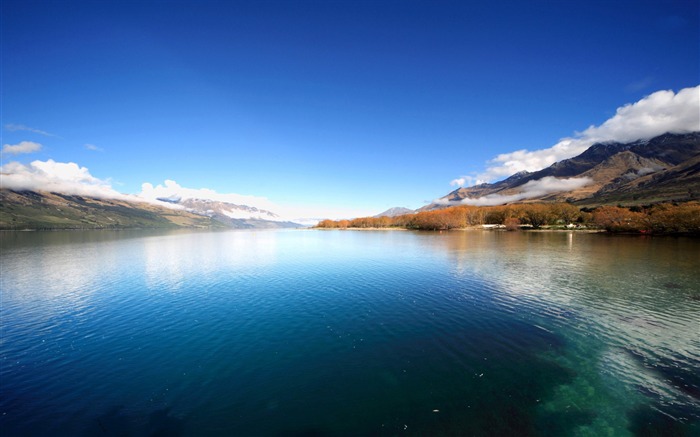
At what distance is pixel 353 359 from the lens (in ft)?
66.4

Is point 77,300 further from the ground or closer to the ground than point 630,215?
closer to the ground

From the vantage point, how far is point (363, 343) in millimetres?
22766

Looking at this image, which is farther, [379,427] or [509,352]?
[509,352]

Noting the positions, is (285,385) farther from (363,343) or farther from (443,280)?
(443,280)

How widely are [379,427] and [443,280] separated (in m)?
33.3

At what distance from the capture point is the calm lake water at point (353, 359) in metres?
14.2

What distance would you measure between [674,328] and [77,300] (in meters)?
61.5

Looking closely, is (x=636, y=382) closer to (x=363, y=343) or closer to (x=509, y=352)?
(x=509, y=352)

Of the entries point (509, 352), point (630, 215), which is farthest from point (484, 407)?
point (630, 215)

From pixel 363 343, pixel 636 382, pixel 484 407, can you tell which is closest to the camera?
pixel 484 407

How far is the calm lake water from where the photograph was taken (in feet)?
46.5

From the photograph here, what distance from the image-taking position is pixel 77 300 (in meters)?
34.5

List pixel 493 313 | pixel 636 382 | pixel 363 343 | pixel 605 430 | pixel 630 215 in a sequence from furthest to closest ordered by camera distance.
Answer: pixel 630 215 < pixel 493 313 < pixel 363 343 < pixel 636 382 < pixel 605 430

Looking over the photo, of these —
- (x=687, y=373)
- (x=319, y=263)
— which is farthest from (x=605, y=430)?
(x=319, y=263)
